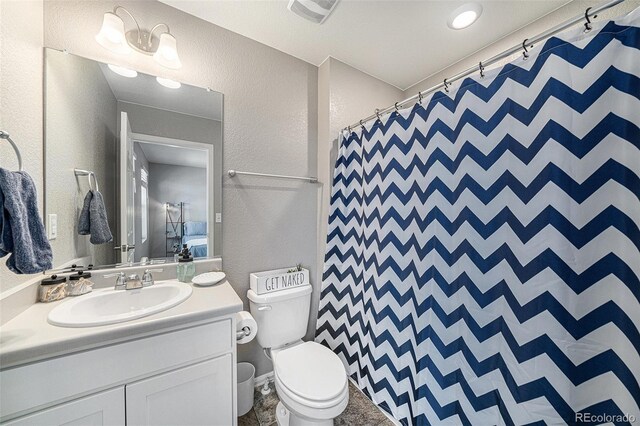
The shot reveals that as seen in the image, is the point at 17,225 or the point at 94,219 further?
the point at 94,219

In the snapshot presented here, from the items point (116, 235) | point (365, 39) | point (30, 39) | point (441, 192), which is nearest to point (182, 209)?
point (116, 235)

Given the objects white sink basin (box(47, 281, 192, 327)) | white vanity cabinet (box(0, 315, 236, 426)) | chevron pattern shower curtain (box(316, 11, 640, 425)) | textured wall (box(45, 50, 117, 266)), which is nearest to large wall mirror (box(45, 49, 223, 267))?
textured wall (box(45, 50, 117, 266))

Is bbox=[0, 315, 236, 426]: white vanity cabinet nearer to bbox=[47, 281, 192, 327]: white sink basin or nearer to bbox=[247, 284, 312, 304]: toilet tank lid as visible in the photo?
bbox=[47, 281, 192, 327]: white sink basin

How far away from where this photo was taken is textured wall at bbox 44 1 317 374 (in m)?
1.36

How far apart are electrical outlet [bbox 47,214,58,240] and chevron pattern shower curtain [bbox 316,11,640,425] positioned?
5.45ft

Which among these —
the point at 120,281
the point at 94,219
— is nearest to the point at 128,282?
the point at 120,281

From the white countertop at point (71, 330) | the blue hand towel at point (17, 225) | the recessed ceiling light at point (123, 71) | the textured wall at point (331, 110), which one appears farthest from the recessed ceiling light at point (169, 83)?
the white countertop at point (71, 330)

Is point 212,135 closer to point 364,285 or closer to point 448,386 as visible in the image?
point 364,285

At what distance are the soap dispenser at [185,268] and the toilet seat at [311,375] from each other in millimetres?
690

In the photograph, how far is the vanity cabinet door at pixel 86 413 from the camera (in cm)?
67

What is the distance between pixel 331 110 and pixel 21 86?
1.57 m

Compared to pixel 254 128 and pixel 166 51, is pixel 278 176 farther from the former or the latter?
pixel 166 51

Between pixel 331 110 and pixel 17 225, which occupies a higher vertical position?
pixel 331 110

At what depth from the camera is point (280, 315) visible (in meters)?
1.47
